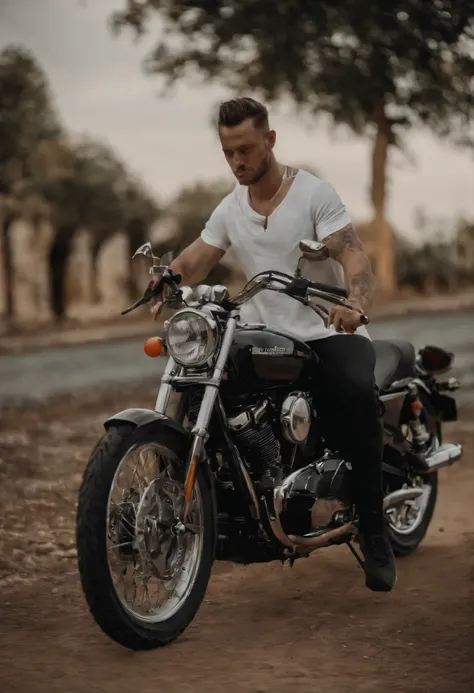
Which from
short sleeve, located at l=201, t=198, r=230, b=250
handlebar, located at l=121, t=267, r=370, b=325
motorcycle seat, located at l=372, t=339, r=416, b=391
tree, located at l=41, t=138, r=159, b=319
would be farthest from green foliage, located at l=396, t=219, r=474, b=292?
handlebar, located at l=121, t=267, r=370, b=325

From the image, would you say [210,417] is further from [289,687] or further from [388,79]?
[388,79]

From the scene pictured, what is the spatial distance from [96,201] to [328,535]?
22844mm

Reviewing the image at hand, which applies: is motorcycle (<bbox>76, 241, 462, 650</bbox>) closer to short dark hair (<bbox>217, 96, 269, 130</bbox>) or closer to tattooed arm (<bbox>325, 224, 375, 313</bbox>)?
tattooed arm (<bbox>325, 224, 375, 313</bbox>)

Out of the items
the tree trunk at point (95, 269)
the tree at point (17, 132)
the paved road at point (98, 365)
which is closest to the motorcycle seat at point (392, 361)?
the paved road at point (98, 365)

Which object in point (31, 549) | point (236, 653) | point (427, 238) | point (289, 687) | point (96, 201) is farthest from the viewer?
point (427, 238)

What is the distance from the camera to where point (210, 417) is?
4.84 metres

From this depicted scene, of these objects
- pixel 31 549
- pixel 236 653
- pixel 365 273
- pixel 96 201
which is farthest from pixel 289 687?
pixel 96 201

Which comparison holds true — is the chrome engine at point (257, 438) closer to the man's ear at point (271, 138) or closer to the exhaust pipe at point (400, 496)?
the exhaust pipe at point (400, 496)

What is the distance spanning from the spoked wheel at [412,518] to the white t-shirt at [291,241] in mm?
1371

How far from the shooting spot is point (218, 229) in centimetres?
551

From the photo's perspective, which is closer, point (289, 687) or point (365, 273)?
point (289, 687)

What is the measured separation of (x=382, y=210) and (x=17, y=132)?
946 cm

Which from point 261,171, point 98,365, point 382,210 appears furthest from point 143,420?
point 382,210

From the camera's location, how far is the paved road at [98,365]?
14.5 meters
